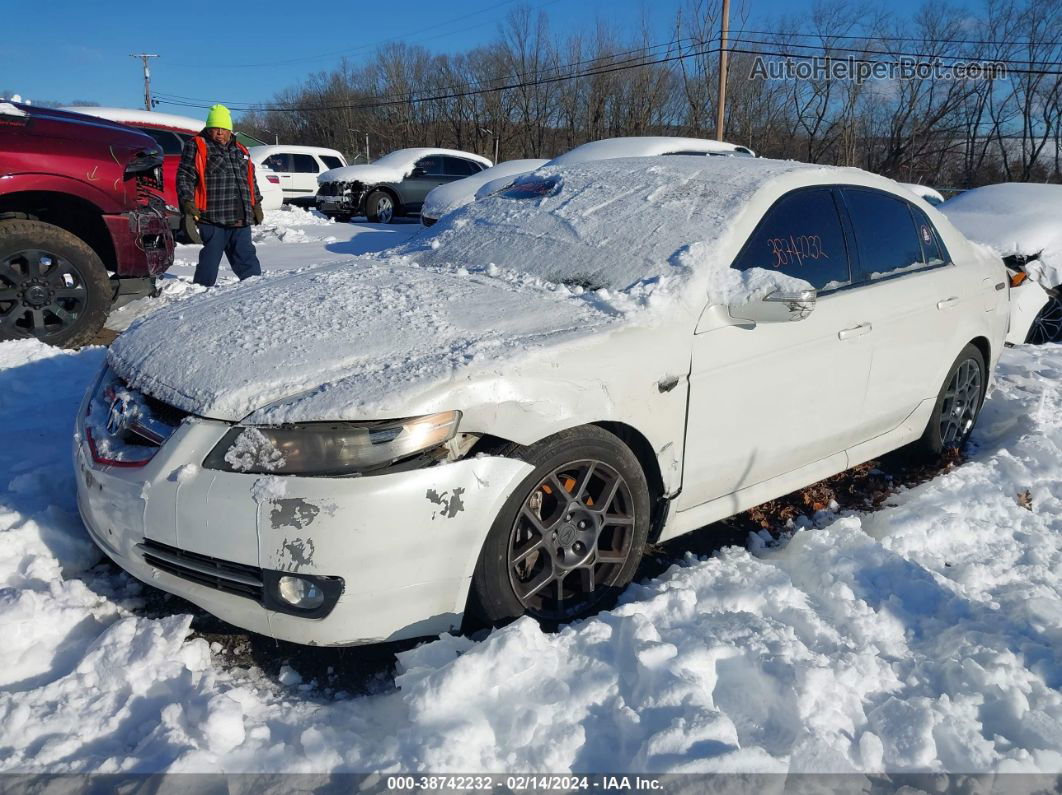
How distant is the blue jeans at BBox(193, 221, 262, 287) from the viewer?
19.4ft

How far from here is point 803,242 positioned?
3.23m

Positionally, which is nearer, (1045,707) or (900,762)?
(900,762)

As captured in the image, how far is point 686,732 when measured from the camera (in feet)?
6.53

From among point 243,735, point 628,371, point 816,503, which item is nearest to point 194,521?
point 243,735

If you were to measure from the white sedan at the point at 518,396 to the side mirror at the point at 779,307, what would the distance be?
0.01 meters

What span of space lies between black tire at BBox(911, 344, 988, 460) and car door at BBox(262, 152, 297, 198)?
640 inches

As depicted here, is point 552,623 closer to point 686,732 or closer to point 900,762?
point 686,732

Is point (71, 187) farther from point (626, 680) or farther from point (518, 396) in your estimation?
point (626, 680)

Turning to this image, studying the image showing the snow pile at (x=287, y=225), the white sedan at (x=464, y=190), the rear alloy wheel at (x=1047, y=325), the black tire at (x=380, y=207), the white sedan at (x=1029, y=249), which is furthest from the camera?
the black tire at (x=380, y=207)

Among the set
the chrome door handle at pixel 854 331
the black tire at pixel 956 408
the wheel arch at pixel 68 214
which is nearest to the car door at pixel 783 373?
the chrome door handle at pixel 854 331

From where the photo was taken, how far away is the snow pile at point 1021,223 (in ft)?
20.1

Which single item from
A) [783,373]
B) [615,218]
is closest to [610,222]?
[615,218]

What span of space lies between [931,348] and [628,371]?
78.6 inches

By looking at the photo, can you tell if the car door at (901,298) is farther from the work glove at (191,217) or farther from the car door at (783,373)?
the work glove at (191,217)
